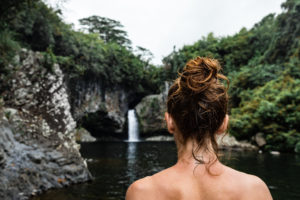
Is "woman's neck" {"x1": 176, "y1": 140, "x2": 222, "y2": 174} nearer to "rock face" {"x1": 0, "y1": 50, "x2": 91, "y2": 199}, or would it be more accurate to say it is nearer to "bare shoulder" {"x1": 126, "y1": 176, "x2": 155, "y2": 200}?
"bare shoulder" {"x1": 126, "y1": 176, "x2": 155, "y2": 200}

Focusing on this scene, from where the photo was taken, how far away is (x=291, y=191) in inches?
350

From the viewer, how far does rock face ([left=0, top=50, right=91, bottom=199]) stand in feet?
25.4

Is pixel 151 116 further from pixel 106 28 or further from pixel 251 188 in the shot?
pixel 251 188

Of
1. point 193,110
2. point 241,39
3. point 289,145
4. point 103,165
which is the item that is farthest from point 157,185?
point 241,39

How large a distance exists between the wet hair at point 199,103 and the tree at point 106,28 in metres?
50.2

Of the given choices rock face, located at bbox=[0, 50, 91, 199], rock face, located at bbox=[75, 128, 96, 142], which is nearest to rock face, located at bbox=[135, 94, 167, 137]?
rock face, located at bbox=[75, 128, 96, 142]

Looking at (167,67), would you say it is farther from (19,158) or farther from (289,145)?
(19,158)

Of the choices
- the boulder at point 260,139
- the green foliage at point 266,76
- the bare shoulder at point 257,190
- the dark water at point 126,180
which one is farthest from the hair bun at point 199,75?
the boulder at point 260,139

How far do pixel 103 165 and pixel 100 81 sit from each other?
73.9ft

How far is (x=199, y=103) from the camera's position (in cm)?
131

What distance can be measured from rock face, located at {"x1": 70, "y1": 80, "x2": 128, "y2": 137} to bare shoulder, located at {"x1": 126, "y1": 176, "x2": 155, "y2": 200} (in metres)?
30.8

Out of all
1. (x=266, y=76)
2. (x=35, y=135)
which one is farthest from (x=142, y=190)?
(x=266, y=76)

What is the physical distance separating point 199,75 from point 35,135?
941cm

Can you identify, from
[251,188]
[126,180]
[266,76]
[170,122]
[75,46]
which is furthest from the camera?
[266,76]
